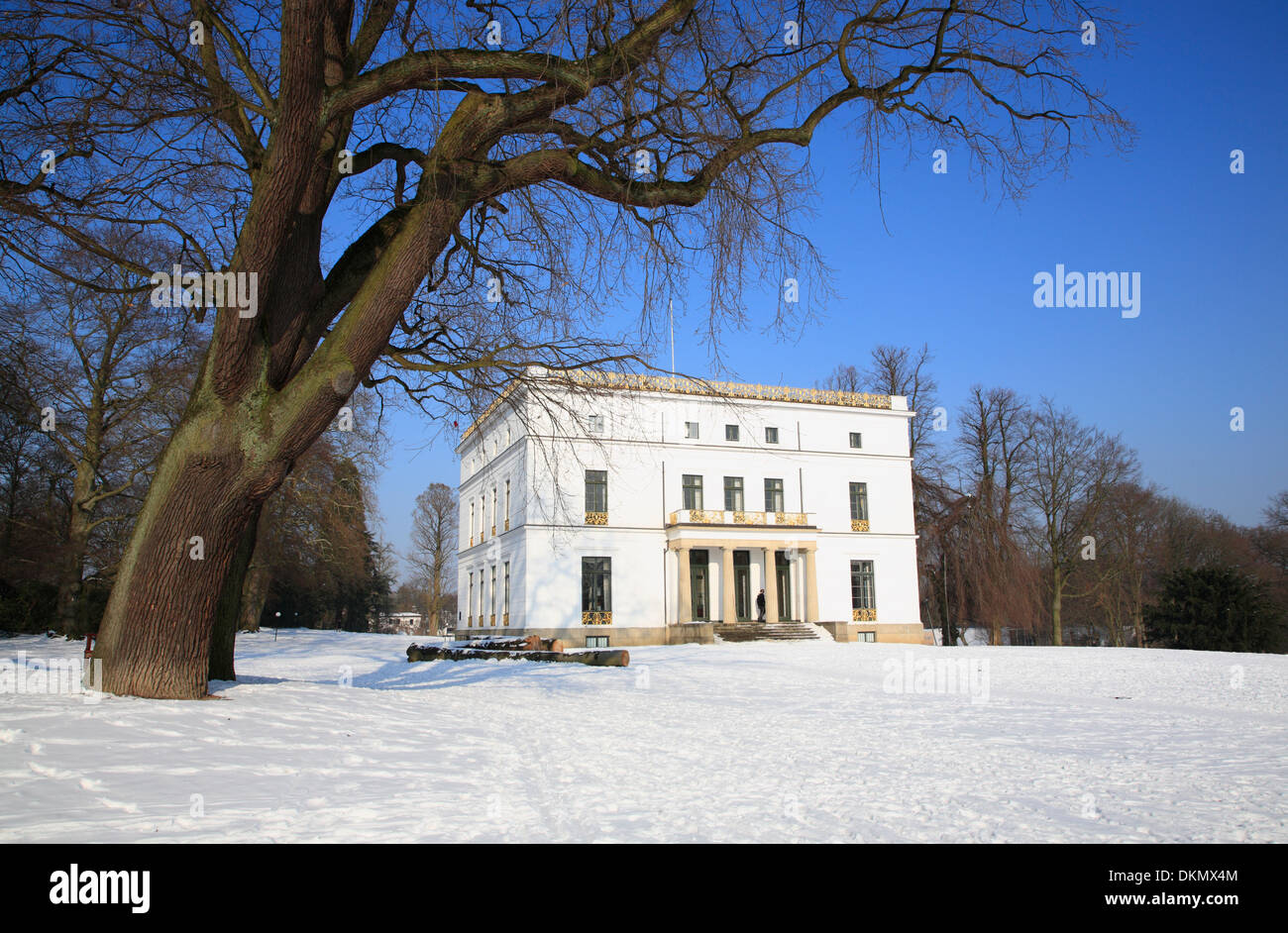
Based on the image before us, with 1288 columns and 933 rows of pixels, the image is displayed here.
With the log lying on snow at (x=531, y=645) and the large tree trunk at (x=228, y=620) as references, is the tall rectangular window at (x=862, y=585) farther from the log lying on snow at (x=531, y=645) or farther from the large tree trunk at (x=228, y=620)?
the large tree trunk at (x=228, y=620)

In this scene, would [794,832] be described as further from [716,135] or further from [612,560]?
[612,560]

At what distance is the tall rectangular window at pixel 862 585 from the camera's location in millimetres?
37372

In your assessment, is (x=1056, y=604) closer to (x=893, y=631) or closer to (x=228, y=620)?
(x=893, y=631)

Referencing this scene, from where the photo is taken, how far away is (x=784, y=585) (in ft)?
118

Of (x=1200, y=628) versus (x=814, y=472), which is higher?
(x=814, y=472)

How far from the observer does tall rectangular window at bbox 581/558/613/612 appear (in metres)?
33.5

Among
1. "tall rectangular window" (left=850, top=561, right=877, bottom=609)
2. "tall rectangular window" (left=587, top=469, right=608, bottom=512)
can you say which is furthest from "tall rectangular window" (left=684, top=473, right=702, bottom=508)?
"tall rectangular window" (left=850, top=561, right=877, bottom=609)

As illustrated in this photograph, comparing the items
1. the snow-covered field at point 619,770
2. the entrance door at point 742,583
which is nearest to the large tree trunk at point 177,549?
the snow-covered field at point 619,770

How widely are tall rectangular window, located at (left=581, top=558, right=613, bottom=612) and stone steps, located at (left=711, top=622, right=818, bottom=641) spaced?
14.9ft

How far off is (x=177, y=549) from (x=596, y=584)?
27.6 metres

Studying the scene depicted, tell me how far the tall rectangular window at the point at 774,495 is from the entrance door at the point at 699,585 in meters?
3.66
